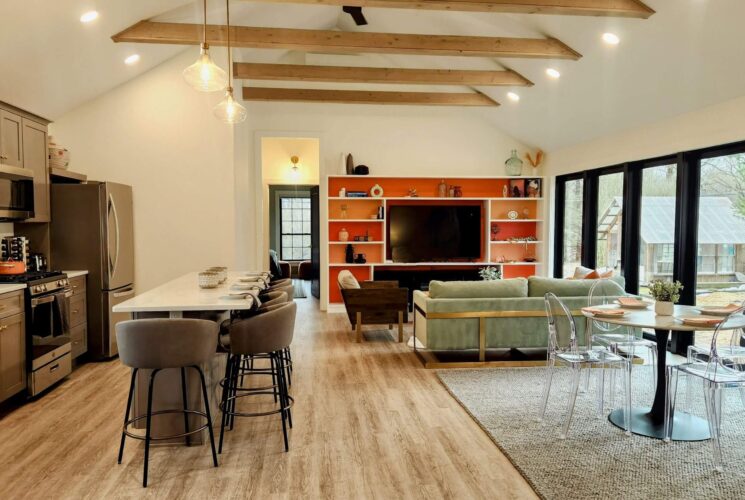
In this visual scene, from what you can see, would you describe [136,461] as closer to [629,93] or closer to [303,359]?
[303,359]

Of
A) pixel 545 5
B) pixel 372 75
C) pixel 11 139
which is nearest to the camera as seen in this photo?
pixel 545 5

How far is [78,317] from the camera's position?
5113 millimetres

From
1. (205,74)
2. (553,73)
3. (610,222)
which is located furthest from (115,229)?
(610,222)

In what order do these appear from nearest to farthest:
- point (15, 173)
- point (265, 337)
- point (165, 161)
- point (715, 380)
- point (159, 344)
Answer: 1. point (159, 344)
2. point (715, 380)
3. point (265, 337)
4. point (15, 173)
5. point (165, 161)

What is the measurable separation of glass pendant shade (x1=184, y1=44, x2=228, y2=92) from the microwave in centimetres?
189

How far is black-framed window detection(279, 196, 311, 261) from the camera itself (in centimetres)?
1211

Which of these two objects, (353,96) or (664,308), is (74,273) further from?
(664,308)

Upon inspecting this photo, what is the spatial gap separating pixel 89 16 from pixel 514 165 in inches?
247

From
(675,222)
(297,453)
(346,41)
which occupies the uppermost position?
(346,41)

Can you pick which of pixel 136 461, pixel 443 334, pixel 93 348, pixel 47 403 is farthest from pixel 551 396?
pixel 93 348

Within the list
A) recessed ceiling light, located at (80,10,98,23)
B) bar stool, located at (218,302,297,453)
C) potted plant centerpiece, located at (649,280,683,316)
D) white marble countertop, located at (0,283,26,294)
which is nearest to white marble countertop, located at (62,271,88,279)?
white marble countertop, located at (0,283,26,294)

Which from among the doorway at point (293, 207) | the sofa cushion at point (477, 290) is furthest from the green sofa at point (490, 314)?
the doorway at point (293, 207)

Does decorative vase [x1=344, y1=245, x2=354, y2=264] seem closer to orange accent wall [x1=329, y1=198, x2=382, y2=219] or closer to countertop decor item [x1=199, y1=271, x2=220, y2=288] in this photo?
orange accent wall [x1=329, y1=198, x2=382, y2=219]

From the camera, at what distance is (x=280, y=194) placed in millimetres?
12000
